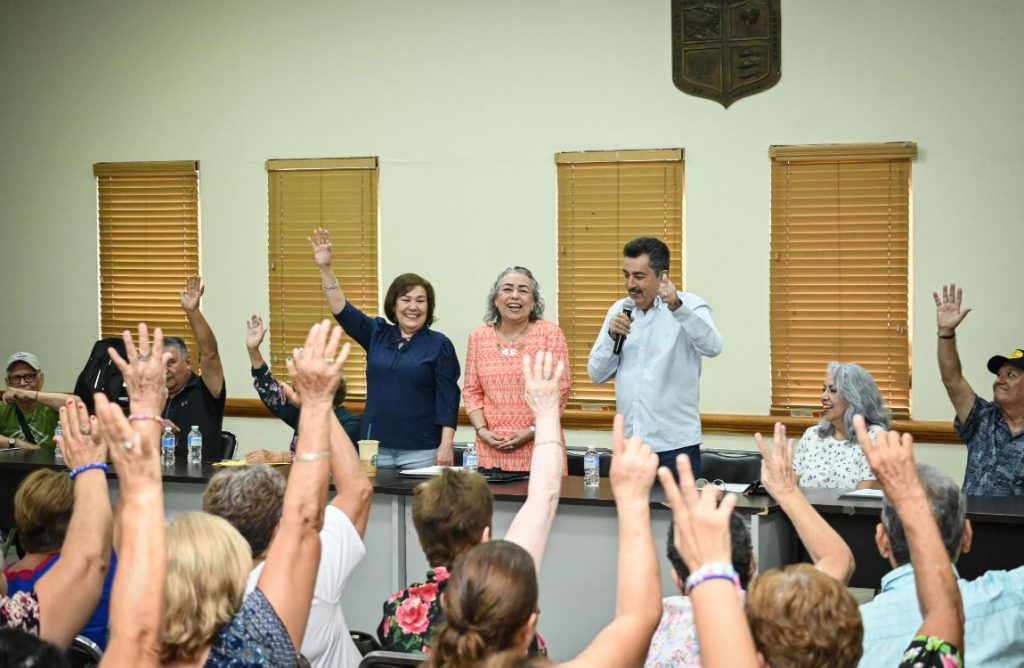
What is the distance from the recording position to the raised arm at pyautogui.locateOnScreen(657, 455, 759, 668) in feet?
4.86

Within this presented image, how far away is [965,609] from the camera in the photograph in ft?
7.52

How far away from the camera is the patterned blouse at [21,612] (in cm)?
200

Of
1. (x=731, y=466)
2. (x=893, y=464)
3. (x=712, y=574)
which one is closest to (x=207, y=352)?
(x=731, y=466)

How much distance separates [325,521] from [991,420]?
2.96 m

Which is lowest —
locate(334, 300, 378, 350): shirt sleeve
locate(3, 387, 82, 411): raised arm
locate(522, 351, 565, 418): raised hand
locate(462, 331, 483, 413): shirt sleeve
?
locate(3, 387, 82, 411): raised arm

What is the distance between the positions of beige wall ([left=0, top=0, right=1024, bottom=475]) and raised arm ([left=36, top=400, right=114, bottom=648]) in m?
4.39

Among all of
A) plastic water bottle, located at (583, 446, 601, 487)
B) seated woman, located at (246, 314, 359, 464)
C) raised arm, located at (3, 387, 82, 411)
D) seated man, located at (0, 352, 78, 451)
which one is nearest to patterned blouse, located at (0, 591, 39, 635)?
plastic water bottle, located at (583, 446, 601, 487)

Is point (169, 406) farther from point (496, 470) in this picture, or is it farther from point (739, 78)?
point (739, 78)

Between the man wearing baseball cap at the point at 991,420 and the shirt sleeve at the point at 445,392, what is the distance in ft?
6.74

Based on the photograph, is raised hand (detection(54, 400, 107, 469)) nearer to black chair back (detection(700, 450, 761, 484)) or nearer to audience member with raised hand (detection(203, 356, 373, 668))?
audience member with raised hand (detection(203, 356, 373, 668))

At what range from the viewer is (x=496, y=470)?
4.83 m

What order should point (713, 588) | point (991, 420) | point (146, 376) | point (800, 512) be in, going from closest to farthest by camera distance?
point (713, 588) < point (146, 376) < point (800, 512) < point (991, 420)

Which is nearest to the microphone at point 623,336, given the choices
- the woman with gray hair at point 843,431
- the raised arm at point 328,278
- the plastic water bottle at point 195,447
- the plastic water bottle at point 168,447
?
the woman with gray hair at point 843,431

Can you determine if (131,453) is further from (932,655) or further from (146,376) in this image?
(932,655)
